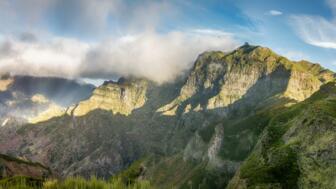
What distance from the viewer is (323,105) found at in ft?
413

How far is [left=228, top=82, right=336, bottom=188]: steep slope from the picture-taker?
9944cm

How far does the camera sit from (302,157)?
363 ft

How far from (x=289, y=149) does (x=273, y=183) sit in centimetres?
963

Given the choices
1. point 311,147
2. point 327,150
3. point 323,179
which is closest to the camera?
point 323,179

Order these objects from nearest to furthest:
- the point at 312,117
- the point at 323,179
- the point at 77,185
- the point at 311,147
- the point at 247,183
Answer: the point at 77,185 → the point at 323,179 → the point at 311,147 → the point at 312,117 → the point at 247,183

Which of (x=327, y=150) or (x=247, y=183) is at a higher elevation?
(x=327, y=150)

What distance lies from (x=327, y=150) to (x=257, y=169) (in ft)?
96.6

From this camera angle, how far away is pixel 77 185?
31.1m

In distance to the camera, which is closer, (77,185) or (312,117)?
(77,185)

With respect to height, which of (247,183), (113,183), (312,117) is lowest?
(247,183)

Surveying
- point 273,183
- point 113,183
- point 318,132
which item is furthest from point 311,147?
point 113,183

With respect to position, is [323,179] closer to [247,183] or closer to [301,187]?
[301,187]

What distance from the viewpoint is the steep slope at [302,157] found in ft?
326

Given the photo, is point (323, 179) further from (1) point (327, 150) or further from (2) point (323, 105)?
(2) point (323, 105)
